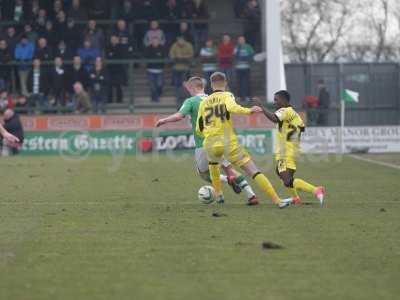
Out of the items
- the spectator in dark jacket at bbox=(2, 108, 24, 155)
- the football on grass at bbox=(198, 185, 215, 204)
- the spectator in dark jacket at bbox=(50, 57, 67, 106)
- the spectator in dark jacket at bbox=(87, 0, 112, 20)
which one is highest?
Answer: the spectator in dark jacket at bbox=(87, 0, 112, 20)

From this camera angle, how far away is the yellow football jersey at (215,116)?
14.7m

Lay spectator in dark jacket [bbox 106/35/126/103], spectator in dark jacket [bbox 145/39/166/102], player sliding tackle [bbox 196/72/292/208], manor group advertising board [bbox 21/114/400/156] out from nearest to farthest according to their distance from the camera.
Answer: player sliding tackle [bbox 196/72/292/208]
manor group advertising board [bbox 21/114/400/156]
spectator in dark jacket [bbox 106/35/126/103]
spectator in dark jacket [bbox 145/39/166/102]

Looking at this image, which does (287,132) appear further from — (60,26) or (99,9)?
(99,9)

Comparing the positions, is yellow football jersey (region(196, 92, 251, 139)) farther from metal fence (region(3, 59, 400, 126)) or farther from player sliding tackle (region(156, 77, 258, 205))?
metal fence (region(3, 59, 400, 126))

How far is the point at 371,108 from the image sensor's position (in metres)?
41.5

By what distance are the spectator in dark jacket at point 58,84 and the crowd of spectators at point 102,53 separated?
0.03 m

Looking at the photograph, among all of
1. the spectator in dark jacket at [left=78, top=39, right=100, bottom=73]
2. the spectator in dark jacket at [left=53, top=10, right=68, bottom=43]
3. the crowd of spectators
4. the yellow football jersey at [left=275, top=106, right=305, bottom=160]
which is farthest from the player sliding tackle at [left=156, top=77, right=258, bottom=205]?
the spectator in dark jacket at [left=53, top=10, right=68, bottom=43]

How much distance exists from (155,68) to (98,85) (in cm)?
203

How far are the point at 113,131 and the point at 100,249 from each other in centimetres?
2363

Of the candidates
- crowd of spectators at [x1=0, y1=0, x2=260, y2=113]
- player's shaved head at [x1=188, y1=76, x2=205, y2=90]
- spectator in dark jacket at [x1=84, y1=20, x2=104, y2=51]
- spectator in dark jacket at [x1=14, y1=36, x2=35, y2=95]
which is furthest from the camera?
spectator in dark jacket at [x1=84, y1=20, x2=104, y2=51]

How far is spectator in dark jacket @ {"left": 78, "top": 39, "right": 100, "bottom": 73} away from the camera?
3440 centimetres

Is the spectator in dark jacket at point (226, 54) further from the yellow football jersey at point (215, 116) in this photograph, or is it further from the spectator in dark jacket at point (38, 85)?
the yellow football jersey at point (215, 116)

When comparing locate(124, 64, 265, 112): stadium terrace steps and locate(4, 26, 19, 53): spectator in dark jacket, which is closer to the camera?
locate(4, 26, 19, 53): spectator in dark jacket

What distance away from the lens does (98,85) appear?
34219 mm
